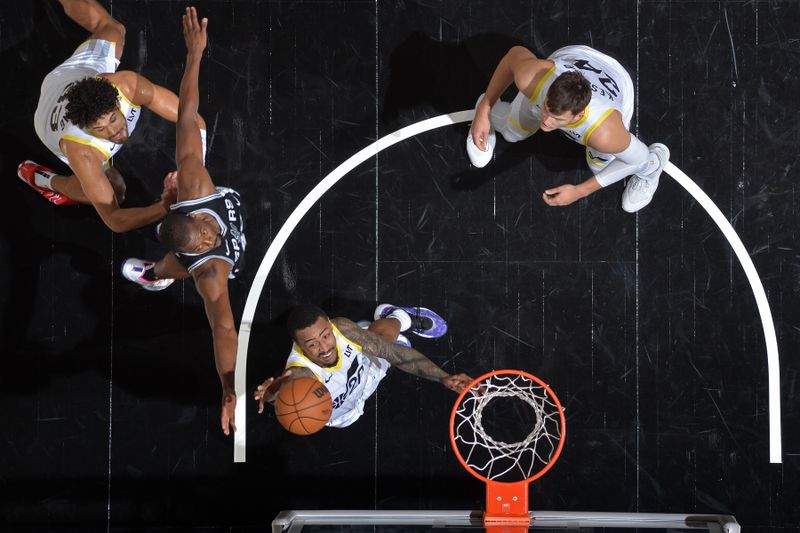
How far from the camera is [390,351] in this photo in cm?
473

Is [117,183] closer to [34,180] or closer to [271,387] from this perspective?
[34,180]

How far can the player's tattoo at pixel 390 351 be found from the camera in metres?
4.66

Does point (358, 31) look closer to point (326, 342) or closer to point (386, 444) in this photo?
point (326, 342)

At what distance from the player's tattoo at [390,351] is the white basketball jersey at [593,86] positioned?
1720mm

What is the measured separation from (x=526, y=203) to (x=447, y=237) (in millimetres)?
615

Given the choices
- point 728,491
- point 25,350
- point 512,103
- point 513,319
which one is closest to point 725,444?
point 728,491

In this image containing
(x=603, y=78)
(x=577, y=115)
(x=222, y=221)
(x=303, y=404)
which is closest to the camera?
(x=577, y=115)

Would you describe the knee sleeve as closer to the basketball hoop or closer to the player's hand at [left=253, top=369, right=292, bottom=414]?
the basketball hoop

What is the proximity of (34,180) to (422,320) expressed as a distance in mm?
2935

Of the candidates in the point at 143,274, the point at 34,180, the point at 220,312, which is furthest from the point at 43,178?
the point at 220,312

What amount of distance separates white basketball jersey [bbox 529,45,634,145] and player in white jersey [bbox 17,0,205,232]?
2.43m

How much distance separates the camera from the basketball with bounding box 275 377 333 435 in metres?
4.20

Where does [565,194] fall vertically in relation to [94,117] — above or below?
below

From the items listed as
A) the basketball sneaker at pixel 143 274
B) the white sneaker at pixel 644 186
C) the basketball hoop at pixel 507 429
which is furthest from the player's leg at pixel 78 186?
the white sneaker at pixel 644 186
